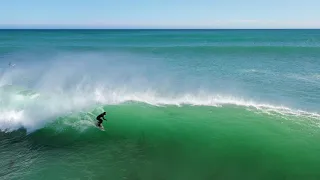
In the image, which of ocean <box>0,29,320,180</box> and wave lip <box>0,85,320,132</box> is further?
wave lip <box>0,85,320,132</box>

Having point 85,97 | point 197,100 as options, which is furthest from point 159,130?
point 85,97

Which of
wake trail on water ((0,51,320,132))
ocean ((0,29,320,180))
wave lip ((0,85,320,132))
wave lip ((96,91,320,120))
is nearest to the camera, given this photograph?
ocean ((0,29,320,180))

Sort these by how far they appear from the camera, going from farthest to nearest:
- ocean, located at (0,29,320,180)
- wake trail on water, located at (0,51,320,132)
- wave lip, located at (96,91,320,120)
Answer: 1. wave lip, located at (96,91,320,120)
2. wake trail on water, located at (0,51,320,132)
3. ocean, located at (0,29,320,180)

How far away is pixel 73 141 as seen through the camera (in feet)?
44.4

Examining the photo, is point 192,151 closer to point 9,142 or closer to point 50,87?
point 9,142

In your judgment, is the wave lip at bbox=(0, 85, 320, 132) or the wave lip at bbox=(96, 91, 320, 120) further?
the wave lip at bbox=(96, 91, 320, 120)

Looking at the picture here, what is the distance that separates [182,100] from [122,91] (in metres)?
4.97

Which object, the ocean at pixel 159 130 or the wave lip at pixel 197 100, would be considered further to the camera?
the wave lip at pixel 197 100

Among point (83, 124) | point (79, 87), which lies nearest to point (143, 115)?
point (83, 124)

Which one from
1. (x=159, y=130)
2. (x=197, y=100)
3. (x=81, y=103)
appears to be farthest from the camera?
(x=197, y=100)

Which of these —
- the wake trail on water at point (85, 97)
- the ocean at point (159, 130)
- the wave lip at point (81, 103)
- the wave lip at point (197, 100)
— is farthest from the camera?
the wave lip at point (197, 100)

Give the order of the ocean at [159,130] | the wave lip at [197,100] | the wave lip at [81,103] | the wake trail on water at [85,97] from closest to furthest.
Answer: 1. the ocean at [159,130]
2. the wave lip at [81,103]
3. the wake trail on water at [85,97]
4. the wave lip at [197,100]

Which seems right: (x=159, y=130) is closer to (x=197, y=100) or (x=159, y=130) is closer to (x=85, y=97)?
(x=197, y=100)

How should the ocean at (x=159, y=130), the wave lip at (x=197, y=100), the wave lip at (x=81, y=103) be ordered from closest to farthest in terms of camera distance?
1. the ocean at (x=159, y=130)
2. the wave lip at (x=81, y=103)
3. the wave lip at (x=197, y=100)
